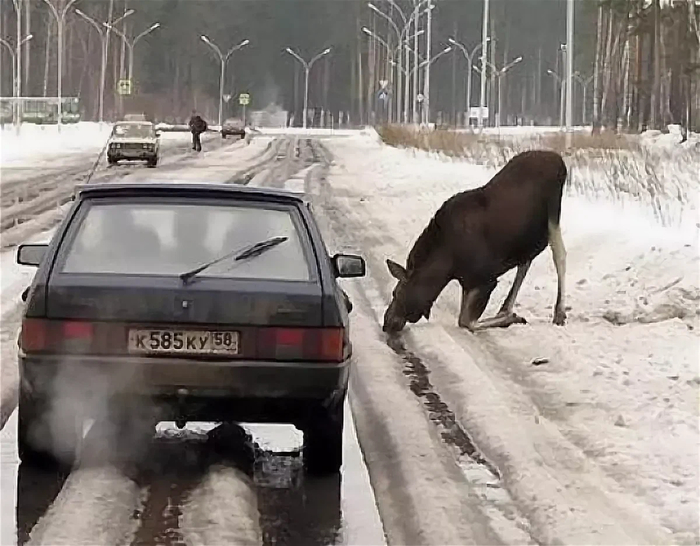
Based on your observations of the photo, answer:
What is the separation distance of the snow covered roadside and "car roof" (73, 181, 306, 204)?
1801 mm

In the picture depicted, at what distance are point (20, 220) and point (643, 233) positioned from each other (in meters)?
10.9

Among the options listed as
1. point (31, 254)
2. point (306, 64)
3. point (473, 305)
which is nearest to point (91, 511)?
point (31, 254)

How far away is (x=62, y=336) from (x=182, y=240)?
83 centimetres

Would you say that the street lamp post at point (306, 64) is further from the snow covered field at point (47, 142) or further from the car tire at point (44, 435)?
the car tire at point (44, 435)

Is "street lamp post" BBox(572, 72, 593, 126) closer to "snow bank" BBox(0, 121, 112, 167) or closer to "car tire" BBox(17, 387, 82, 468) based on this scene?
"snow bank" BBox(0, 121, 112, 167)

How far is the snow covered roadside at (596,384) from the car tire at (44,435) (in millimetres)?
2191

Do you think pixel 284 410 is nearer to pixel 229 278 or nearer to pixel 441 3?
pixel 229 278

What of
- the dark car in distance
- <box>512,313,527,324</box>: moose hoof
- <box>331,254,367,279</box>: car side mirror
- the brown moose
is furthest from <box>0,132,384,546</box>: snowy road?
the dark car in distance

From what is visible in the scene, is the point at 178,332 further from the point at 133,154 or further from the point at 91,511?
the point at 133,154

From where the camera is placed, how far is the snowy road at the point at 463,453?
21.5 ft

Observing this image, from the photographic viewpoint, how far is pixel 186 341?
7141 mm

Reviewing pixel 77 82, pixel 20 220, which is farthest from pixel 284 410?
pixel 77 82

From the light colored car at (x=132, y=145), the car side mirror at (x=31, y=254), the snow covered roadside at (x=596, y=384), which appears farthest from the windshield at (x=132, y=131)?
the car side mirror at (x=31, y=254)

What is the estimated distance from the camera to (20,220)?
77.8 ft
